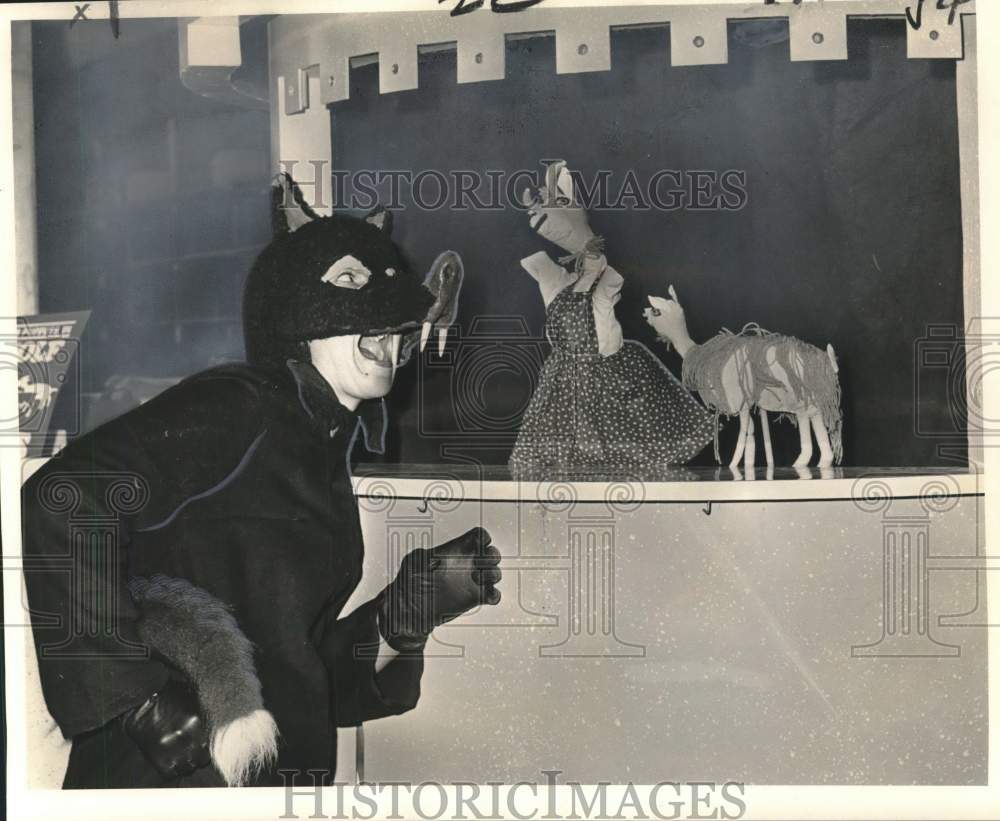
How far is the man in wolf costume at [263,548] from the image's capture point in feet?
7.48

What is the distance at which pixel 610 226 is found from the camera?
233 cm

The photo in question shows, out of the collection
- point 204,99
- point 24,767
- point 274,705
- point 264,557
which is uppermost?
point 204,99

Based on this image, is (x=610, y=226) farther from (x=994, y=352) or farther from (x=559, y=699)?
(x=559, y=699)

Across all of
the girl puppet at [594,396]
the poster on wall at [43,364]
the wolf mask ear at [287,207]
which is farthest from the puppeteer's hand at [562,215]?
the poster on wall at [43,364]

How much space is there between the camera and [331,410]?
91.0 inches

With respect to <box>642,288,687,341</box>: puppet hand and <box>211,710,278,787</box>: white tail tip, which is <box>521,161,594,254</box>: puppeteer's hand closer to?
<box>642,288,687,341</box>: puppet hand

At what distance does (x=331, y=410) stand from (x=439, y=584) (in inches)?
17.1

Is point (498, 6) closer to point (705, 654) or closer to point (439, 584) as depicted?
point (439, 584)

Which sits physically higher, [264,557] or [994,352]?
[994,352]

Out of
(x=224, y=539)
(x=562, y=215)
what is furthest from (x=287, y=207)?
(x=224, y=539)

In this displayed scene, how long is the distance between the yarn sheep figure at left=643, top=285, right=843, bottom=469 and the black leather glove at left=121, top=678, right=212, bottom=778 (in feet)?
4.00

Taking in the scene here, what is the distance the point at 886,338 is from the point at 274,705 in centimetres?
151

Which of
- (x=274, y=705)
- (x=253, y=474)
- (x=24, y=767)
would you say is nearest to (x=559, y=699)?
(x=274, y=705)

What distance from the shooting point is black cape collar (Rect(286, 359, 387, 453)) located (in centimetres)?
230
